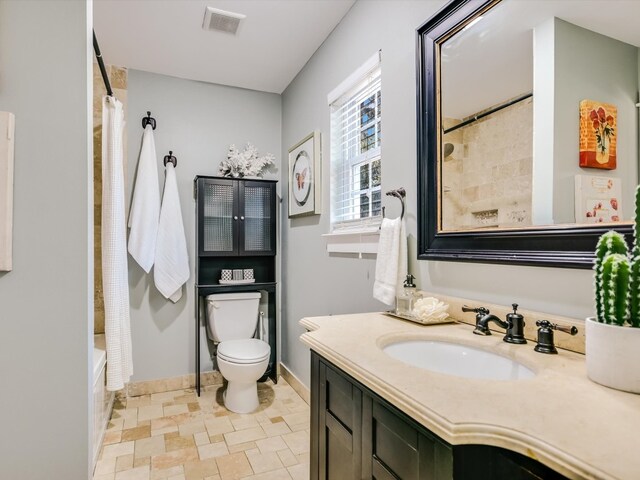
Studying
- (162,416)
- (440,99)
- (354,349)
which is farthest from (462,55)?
(162,416)

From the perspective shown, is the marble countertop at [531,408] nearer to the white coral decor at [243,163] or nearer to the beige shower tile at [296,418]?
the beige shower tile at [296,418]

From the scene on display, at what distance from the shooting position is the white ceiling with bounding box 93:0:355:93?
7.18ft

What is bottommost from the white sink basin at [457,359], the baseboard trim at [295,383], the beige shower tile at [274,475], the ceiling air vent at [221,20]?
the beige shower tile at [274,475]

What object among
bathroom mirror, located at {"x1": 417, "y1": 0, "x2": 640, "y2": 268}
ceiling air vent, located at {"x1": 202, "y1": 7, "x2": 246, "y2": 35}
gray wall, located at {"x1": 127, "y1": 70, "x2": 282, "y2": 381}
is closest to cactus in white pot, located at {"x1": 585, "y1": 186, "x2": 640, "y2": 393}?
bathroom mirror, located at {"x1": 417, "y1": 0, "x2": 640, "y2": 268}

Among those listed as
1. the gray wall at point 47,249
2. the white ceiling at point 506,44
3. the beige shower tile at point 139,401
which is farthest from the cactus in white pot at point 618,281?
the beige shower tile at point 139,401

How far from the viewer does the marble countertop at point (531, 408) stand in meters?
0.52

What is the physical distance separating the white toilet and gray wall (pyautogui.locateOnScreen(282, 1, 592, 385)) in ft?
1.15

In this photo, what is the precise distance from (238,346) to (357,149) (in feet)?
5.35

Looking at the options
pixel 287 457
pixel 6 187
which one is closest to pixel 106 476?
pixel 287 457

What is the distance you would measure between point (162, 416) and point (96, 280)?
1136mm

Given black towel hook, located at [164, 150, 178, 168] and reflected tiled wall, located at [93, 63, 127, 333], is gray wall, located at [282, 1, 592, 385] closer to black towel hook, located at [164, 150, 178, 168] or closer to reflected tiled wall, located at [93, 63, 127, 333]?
black towel hook, located at [164, 150, 178, 168]

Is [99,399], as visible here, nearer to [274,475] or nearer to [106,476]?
[106,476]

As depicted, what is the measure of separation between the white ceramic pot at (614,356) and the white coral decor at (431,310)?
565 millimetres

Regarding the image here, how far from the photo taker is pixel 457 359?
1.16m
